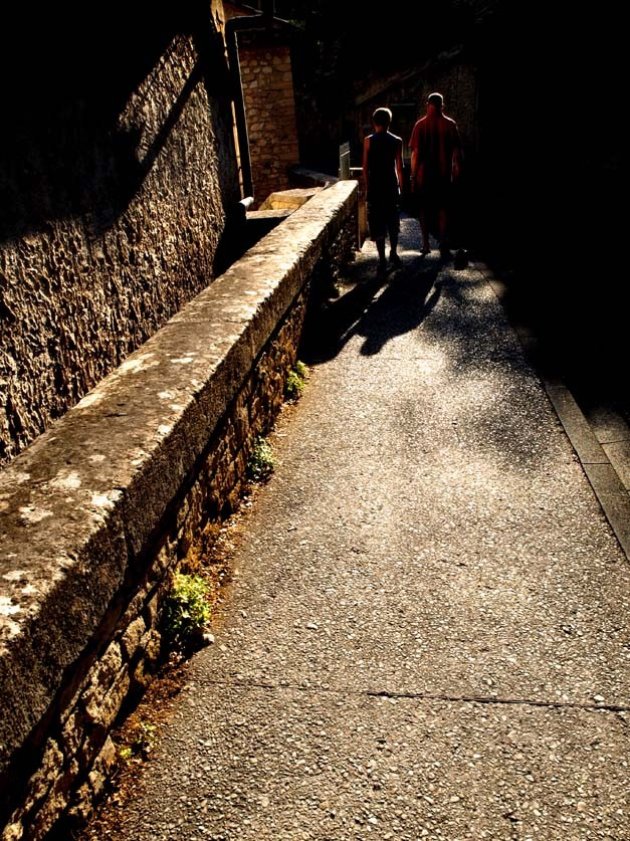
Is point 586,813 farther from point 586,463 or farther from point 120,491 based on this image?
point 586,463

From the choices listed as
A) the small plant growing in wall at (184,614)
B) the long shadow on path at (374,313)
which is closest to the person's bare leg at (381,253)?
the long shadow on path at (374,313)

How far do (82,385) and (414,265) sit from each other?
17.6ft

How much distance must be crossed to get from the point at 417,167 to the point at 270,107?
9.06 metres

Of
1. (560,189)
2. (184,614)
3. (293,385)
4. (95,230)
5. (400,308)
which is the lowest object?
(560,189)

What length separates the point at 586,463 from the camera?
3629 millimetres

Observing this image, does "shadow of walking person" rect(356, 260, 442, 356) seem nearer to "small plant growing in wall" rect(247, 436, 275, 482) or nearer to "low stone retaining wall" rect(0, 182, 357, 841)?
"small plant growing in wall" rect(247, 436, 275, 482)

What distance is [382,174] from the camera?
275 inches

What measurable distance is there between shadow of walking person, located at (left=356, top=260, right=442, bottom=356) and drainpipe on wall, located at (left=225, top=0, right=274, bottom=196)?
2.12 meters

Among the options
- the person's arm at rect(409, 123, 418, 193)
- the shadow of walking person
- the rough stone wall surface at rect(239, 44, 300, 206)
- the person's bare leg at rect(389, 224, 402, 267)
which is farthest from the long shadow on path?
the rough stone wall surface at rect(239, 44, 300, 206)

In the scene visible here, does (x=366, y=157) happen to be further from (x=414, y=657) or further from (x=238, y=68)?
(x=414, y=657)

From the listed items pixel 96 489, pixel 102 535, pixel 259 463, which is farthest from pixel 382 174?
pixel 102 535

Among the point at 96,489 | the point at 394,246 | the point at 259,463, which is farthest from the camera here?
the point at 394,246

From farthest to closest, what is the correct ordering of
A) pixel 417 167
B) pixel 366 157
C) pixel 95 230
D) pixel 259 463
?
pixel 417 167 < pixel 366 157 < pixel 259 463 < pixel 95 230

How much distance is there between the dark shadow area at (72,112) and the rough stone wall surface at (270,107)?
11075mm
